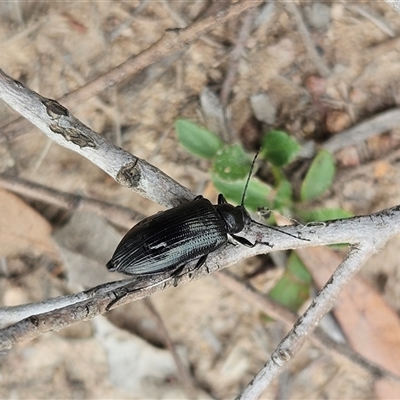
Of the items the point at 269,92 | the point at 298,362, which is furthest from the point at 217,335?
the point at 269,92

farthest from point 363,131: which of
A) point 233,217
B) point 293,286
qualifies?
point 233,217

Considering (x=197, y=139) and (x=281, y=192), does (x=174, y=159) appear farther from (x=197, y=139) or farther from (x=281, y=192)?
(x=281, y=192)

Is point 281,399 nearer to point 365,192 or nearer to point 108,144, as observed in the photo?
point 365,192

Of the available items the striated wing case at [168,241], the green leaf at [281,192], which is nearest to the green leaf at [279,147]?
the green leaf at [281,192]

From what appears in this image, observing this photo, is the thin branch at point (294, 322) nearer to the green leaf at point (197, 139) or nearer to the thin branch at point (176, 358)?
the thin branch at point (176, 358)

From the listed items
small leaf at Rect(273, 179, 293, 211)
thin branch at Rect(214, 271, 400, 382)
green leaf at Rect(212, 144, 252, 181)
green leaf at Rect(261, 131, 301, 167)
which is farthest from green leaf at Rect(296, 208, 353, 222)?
thin branch at Rect(214, 271, 400, 382)

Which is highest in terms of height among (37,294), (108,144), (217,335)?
(108,144)
